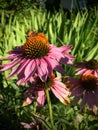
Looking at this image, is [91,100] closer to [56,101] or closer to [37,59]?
[37,59]

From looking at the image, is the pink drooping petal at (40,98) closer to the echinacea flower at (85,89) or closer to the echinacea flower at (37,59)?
the echinacea flower at (85,89)

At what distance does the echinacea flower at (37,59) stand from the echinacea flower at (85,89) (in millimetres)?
224

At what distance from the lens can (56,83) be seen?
79.7 inches

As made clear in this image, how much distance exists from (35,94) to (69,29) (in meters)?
2.56

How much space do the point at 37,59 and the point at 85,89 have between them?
0.33 meters

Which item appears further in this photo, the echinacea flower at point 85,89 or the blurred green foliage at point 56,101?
the blurred green foliage at point 56,101

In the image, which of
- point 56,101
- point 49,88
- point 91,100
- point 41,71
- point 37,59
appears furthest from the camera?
point 56,101

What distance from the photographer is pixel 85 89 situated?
1942 millimetres

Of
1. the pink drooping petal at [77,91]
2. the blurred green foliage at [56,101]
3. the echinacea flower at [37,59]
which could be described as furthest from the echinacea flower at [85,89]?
→ the echinacea flower at [37,59]

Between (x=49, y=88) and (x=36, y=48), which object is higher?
(x=36, y=48)

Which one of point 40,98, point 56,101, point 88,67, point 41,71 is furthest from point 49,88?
point 56,101

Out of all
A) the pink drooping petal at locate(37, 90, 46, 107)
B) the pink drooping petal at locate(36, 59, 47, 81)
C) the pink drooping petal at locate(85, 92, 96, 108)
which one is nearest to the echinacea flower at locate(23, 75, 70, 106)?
the pink drooping petal at locate(37, 90, 46, 107)

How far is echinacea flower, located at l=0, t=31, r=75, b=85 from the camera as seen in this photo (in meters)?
1.65

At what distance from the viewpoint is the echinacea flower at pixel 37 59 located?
1.65 metres
